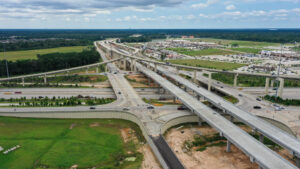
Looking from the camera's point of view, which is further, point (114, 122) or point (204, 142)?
point (114, 122)

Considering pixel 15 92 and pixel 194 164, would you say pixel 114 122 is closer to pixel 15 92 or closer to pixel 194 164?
pixel 194 164

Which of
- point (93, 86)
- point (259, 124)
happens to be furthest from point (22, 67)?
point (259, 124)

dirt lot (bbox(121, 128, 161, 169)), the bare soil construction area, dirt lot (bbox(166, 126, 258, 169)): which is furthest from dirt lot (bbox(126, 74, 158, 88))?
dirt lot (bbox(166, 126, 258, 169))

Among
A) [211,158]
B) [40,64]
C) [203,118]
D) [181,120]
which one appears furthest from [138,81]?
[211,158]

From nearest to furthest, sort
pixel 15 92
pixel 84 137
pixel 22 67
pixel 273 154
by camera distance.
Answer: pixel 273 154, pixel 84 137, pixel 15 92, pixel 22 67

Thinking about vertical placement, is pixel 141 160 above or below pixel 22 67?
below

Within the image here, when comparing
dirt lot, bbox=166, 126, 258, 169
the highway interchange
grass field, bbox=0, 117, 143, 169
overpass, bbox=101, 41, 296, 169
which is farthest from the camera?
grass field, bbox=0, 117, 143, 169

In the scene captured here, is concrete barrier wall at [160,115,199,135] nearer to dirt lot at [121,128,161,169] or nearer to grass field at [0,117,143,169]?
grass field at [0,117,143,169]

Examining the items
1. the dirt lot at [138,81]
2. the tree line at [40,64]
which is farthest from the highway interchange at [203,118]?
the tree line at [40,64]
